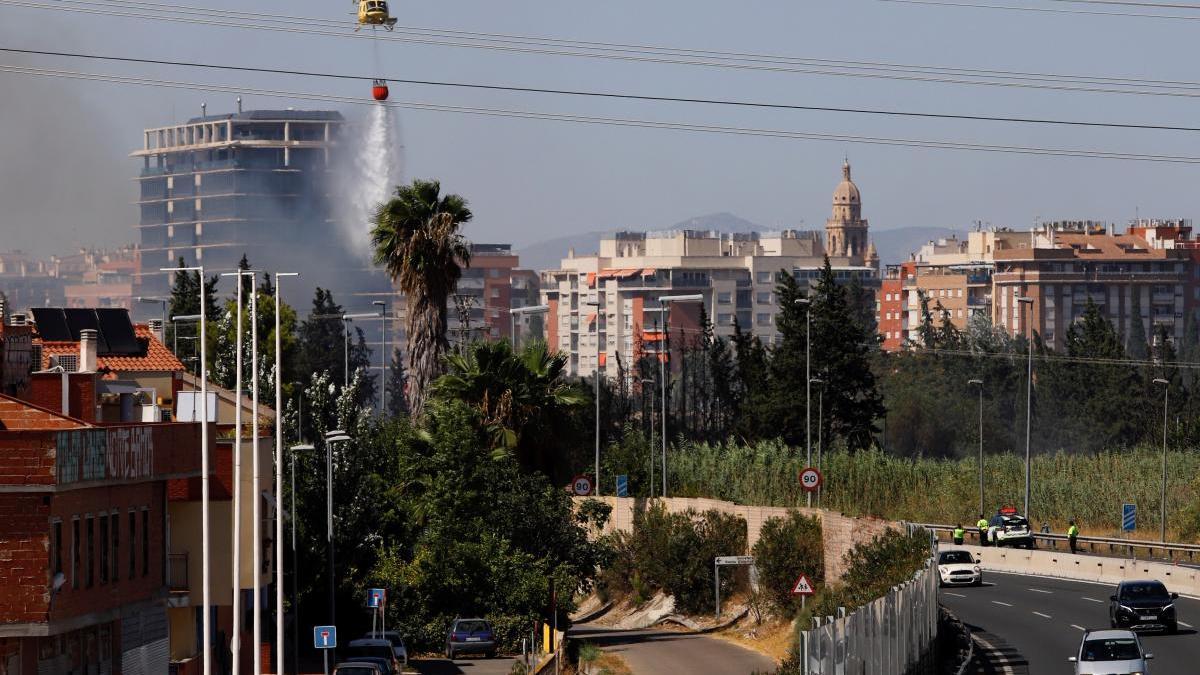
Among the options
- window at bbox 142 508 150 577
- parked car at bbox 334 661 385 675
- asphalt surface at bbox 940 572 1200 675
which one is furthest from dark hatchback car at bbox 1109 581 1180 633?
window at bbox 142 508 150 577

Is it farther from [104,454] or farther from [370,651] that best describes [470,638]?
[104,454]

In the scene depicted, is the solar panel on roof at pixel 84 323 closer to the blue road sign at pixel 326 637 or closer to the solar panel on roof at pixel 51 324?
the solar panel on roof at pixel 51 324

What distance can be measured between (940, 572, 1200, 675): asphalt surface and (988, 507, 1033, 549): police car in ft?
24.4

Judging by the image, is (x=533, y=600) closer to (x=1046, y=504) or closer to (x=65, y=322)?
(x=65, y=322)

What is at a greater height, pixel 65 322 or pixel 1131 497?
pixel 65 322

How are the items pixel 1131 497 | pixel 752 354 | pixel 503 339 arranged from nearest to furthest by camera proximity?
pixel 503 339 < pixel 1131 497 < pixel 752 354

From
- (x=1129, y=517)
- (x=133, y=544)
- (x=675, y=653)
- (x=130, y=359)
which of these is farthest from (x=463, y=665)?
(x=1129, y=517)

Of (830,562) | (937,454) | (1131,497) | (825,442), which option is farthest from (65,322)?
(937,454)

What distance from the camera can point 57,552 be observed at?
34.8 metres

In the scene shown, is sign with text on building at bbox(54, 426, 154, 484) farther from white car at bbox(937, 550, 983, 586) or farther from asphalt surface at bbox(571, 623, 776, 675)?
white car at bbox(937, 550, 983, 586)

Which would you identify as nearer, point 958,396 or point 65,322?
point 65,322

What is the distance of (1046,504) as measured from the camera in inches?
3713

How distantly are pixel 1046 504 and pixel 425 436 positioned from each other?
40765mm

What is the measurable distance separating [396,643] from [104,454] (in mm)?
19657
